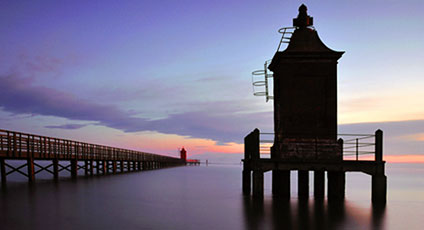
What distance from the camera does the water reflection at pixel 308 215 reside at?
14375 millimetres

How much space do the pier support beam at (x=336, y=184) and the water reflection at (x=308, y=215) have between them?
32 centimetres

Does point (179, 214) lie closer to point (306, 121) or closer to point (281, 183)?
point (281, 183)

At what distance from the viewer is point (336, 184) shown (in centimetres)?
1873

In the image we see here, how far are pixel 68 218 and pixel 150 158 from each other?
5136cm

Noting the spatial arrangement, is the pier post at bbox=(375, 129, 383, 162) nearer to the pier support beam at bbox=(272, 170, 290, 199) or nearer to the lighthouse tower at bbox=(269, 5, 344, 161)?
the lighthouse tower at bbox=(269, 5, 344, 161)

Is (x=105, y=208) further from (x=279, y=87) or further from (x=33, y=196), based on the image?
(x=279, y=87)

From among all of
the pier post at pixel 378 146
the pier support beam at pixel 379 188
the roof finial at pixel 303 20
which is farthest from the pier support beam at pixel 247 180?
the roof finial at pixel 303 20

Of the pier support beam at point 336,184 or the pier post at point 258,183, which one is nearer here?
the pier post at point 258,183

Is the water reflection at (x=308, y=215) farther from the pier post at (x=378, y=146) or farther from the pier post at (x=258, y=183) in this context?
the pier post at (x=378, y=146)

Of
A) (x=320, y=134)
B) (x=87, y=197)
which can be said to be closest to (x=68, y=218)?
(x=87, y=197)

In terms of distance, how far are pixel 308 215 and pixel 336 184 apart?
11.3 feet

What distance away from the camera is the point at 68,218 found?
1480cm

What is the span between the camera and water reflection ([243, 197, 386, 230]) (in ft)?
47.2

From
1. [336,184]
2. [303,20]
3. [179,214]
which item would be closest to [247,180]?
[336,184]
